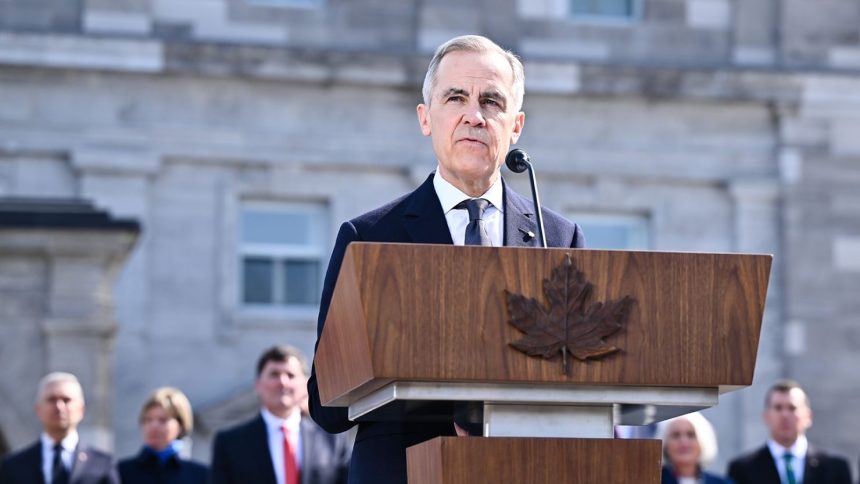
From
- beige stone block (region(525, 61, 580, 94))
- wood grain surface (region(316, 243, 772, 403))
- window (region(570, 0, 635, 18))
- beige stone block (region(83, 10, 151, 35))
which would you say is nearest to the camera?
wood grain surface (region(316, 243, 772, 403))

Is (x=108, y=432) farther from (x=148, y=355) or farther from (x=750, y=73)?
(x=750, y=73)

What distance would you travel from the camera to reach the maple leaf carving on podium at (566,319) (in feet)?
11.9

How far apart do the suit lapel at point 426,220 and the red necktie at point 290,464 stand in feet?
16.4

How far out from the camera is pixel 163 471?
1059 centimetres

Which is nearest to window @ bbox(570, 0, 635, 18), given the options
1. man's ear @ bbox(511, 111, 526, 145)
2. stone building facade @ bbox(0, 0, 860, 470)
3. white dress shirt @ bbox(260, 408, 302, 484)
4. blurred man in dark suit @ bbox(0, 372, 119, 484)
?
stone building facade @ bbox(0, 0, 860, 470)

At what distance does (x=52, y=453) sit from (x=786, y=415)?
417 centimetres

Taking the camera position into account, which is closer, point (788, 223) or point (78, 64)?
point (78, 64)

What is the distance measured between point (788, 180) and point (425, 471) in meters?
16.6

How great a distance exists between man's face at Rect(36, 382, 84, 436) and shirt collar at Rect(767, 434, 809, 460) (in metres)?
4.04

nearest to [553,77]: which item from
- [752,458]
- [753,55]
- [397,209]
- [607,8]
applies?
[607,8]

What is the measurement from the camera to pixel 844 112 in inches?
786

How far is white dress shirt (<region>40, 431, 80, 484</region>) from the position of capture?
10.3m

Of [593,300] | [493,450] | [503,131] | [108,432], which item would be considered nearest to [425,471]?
[493,450]

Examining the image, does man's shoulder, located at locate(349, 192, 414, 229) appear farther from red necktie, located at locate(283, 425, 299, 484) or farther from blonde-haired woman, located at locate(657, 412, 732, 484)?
blonde-haired woman, located at locate(657, 412, 732, 484)
